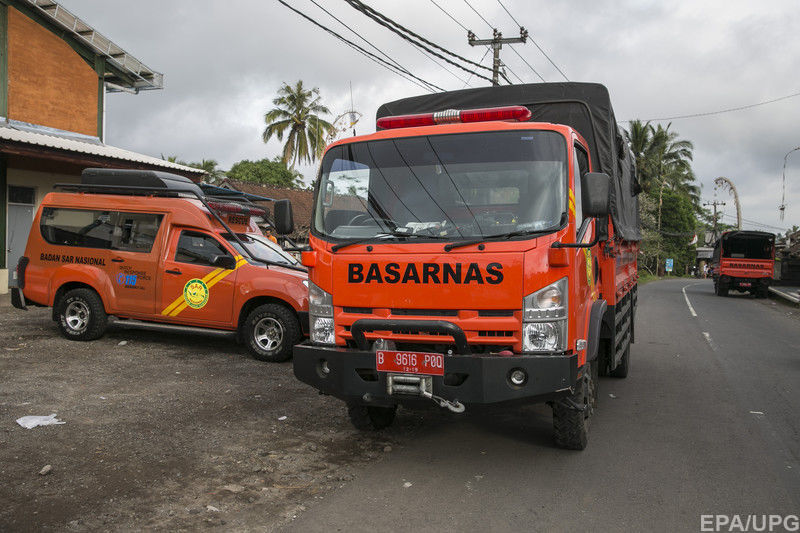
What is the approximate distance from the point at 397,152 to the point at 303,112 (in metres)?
33.6

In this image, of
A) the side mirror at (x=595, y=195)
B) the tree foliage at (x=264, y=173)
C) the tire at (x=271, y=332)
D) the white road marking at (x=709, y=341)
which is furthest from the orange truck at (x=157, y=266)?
the tree foliage at (x=264, y=173)

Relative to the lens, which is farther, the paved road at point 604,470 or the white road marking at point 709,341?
the white road marking at point 709,341

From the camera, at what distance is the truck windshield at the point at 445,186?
4.25m

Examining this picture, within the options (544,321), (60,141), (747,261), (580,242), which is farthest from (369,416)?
(747,261)

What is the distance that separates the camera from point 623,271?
7066 mm

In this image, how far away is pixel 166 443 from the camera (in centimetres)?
498

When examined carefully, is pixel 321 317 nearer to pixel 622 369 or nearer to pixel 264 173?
pixel 622 369

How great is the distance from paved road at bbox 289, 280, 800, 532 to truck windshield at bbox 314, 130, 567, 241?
1361mm

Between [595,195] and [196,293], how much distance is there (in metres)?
6.10

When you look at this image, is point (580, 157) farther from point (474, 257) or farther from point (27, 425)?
point (27, 425)

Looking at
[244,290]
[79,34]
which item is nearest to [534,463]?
[244,290]

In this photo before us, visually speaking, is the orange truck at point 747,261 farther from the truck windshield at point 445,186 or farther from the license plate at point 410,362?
the license plate at point 410,362

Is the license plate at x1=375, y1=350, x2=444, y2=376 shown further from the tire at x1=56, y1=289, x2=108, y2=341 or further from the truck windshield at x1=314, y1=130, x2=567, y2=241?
the tire at x1=56, y1=289, x2=108, y2=341

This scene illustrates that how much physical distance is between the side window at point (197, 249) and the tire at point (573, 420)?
5.43 metres
